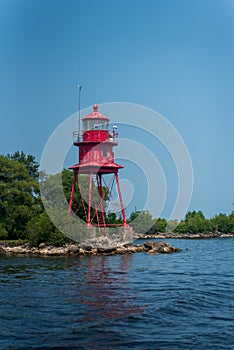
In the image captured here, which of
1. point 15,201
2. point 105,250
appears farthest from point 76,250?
point 15,201

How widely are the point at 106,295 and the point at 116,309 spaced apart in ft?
11.3

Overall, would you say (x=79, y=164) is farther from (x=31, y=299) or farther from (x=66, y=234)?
(x=31, y=299)

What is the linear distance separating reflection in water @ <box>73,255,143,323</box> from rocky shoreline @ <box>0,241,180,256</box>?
11.8 m

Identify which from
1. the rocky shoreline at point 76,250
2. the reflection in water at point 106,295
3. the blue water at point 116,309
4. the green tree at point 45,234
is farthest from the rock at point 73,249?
the blue water at point 116,309

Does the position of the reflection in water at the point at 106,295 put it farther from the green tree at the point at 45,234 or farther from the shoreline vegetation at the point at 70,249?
the green tree at the point at 45,234

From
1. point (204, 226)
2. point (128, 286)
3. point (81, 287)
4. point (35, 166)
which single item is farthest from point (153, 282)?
point (204, 226)

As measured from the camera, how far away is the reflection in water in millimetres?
17922

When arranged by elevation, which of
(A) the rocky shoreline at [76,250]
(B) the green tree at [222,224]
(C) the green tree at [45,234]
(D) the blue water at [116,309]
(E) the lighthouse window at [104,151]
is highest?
(E) the lighthouse window at [104,151]

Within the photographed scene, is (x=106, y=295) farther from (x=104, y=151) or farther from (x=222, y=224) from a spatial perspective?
(x=222, y=224)

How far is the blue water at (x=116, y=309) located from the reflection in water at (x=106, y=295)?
0.13ft

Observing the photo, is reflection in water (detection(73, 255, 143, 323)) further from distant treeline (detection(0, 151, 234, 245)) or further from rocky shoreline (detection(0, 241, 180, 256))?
distant treeline (detection(0, 151, 234, 245))

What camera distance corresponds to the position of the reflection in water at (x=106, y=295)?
17.9 metres

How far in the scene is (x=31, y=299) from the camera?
21156 millimetres

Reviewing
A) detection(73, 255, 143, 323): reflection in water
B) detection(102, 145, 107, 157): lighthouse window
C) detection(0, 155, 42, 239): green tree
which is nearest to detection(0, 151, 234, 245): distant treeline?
detection(0, 155, 42, 239): green tree
